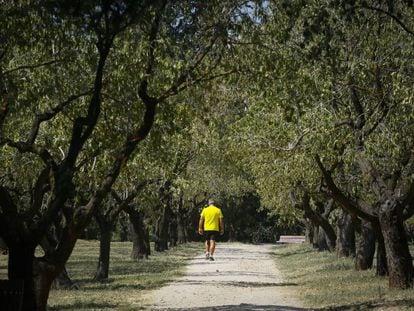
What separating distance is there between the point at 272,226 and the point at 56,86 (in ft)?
222

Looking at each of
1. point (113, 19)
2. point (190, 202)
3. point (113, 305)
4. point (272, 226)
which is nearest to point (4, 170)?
point (113, 305)

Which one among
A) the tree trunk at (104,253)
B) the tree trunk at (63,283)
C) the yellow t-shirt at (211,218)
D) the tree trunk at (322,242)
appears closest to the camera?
the tree trunk at (63,283)

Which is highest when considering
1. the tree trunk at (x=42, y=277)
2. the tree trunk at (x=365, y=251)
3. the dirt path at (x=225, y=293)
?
the tree trunk at (x=365, y=251)

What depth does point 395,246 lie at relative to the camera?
49.9 feet

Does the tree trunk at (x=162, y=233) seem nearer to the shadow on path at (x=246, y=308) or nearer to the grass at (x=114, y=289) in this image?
the grass at (x=114, y=289)

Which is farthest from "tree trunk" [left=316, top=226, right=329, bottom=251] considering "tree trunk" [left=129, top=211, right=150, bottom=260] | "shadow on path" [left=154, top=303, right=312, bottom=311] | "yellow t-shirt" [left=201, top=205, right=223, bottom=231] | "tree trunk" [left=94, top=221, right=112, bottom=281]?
"shadow on path" [left=154, top=303, right=312, bottom=311]

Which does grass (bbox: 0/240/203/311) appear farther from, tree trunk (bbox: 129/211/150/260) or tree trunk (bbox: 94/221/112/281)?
tree trunk (bbox: 129/211/150/260)

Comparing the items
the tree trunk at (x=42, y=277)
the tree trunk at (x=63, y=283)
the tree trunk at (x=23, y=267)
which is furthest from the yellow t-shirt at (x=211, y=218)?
the tree trunk at (x=23, y=267)

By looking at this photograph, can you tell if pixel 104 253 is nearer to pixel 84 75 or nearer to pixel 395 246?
pixel 395 246

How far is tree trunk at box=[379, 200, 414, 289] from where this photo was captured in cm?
1497

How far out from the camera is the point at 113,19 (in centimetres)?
941

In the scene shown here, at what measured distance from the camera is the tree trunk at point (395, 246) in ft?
49.1

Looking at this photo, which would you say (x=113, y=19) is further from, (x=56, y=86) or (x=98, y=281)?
(x=98, y=281)

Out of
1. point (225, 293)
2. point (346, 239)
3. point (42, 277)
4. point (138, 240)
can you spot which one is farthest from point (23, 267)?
point (138, 240)
